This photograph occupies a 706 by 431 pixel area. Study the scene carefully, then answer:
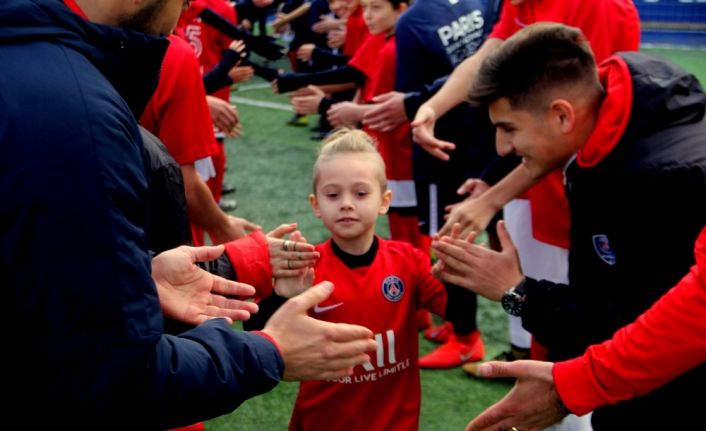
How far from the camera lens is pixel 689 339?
1.61m

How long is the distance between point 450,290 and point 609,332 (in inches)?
22.6

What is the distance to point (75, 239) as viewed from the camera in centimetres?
107

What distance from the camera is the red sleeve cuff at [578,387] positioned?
1757 mm

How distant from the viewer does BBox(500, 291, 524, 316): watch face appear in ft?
7.52

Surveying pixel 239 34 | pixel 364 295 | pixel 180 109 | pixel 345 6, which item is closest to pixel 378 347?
pixel 364 295

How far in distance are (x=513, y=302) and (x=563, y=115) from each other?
2.10 feet

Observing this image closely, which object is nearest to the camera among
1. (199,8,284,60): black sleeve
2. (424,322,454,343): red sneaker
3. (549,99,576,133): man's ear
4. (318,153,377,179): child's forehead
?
(549,99,576,133): man's ear

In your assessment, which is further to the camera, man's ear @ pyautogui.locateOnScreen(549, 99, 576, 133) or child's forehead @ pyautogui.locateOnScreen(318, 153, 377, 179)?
child's forehead @ pyautogui.locateOnScreen(318, 153, 377, 179)

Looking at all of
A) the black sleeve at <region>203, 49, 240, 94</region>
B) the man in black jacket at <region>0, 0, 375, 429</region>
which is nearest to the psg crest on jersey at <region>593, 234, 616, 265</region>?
the man in black jacket at <region>0, 0, 375, 429</region>

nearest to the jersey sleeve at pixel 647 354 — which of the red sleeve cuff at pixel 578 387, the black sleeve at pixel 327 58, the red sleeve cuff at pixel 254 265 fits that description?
the red sleeve cuff at pixel 578 387

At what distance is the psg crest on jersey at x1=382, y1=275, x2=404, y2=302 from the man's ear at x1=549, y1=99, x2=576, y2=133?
76cm

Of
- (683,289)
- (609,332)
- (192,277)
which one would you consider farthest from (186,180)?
(683,289)

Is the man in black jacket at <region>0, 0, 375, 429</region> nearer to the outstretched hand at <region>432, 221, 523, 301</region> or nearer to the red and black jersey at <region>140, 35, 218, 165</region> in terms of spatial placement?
the outstretched hand at <region>432, 221, 523, 301</region>

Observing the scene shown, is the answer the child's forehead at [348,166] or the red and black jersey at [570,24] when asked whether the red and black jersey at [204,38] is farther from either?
the child's forehead at [348,166]
